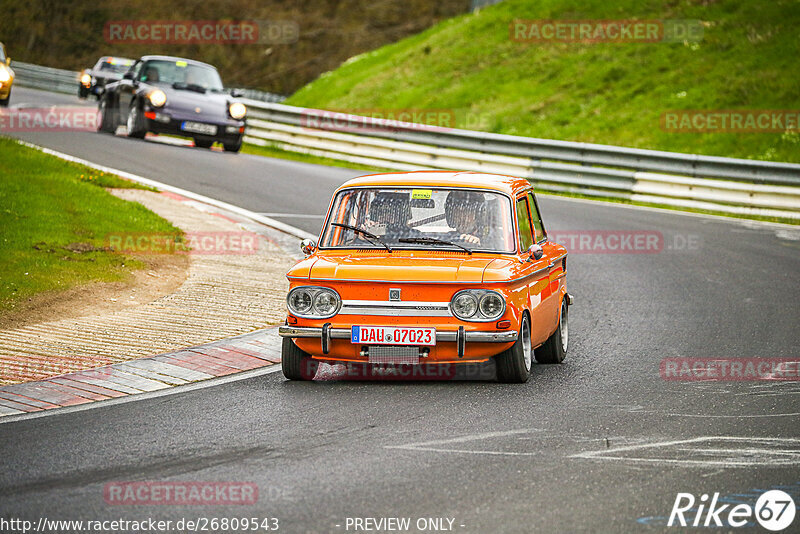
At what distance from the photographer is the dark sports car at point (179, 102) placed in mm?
22844

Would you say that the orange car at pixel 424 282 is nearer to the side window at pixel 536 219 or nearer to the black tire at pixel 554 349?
the black tire at pixel 554 349

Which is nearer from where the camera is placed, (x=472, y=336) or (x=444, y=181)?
(x=472, y=336)

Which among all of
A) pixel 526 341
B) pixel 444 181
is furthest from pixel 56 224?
pixel 526 341

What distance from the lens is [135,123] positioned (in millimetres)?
24062

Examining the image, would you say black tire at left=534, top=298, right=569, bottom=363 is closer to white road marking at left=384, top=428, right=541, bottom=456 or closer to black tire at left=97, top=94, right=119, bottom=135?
white road marking at left=384, top=428, right=541, bottom=456

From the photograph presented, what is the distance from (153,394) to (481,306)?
7.84ft

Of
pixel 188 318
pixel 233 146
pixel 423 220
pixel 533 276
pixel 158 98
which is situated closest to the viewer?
pixel 533 276

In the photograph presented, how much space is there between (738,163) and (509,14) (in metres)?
16.5

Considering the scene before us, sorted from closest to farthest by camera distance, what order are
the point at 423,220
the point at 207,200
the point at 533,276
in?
the point at 533,276 → the point at 423,220 → the point at 207,200

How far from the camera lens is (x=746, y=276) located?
14203mm

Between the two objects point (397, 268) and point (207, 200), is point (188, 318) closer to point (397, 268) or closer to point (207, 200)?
point (397, 268)

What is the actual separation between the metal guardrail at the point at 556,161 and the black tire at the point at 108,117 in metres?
3.93

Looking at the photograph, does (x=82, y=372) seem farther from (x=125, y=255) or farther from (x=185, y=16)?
(x=185, y=16)

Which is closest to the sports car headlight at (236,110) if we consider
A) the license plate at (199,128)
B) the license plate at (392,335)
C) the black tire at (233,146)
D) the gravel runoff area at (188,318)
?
the license plate at (199,128)
